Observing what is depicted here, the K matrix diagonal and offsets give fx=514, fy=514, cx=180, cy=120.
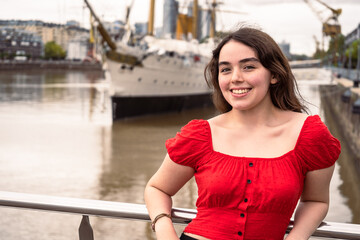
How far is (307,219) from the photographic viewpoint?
171 centimetres

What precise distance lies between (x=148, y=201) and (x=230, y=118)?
41 centimetres

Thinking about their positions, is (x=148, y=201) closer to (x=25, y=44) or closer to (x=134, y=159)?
(x=134, y=159)

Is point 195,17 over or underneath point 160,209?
over

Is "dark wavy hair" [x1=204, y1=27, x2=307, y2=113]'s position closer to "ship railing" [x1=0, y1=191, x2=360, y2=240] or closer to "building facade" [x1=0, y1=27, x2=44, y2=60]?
"ship railing" [x1=0, y1=191, x2=360, y2=240]

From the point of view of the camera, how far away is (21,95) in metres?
40.4

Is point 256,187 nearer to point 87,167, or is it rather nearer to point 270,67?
point 270,67

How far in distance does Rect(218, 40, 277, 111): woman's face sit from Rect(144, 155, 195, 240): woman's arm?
29cm

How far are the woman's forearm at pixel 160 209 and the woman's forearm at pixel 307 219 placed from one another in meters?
0.39

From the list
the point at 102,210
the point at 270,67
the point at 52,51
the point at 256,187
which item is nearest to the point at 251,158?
the point at 256,187

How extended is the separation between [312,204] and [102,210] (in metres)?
0.73

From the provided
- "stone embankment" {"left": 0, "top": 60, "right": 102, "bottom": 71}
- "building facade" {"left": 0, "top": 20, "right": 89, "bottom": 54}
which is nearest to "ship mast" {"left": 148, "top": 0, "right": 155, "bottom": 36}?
"stone embankment" {"left": 0, "top": 60, "right": 102, "bottom": 71}

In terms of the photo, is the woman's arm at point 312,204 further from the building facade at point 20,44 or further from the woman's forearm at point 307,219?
the building facade at point 20,44

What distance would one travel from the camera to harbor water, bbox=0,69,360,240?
796 cm

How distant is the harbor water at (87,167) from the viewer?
26.1 ft
